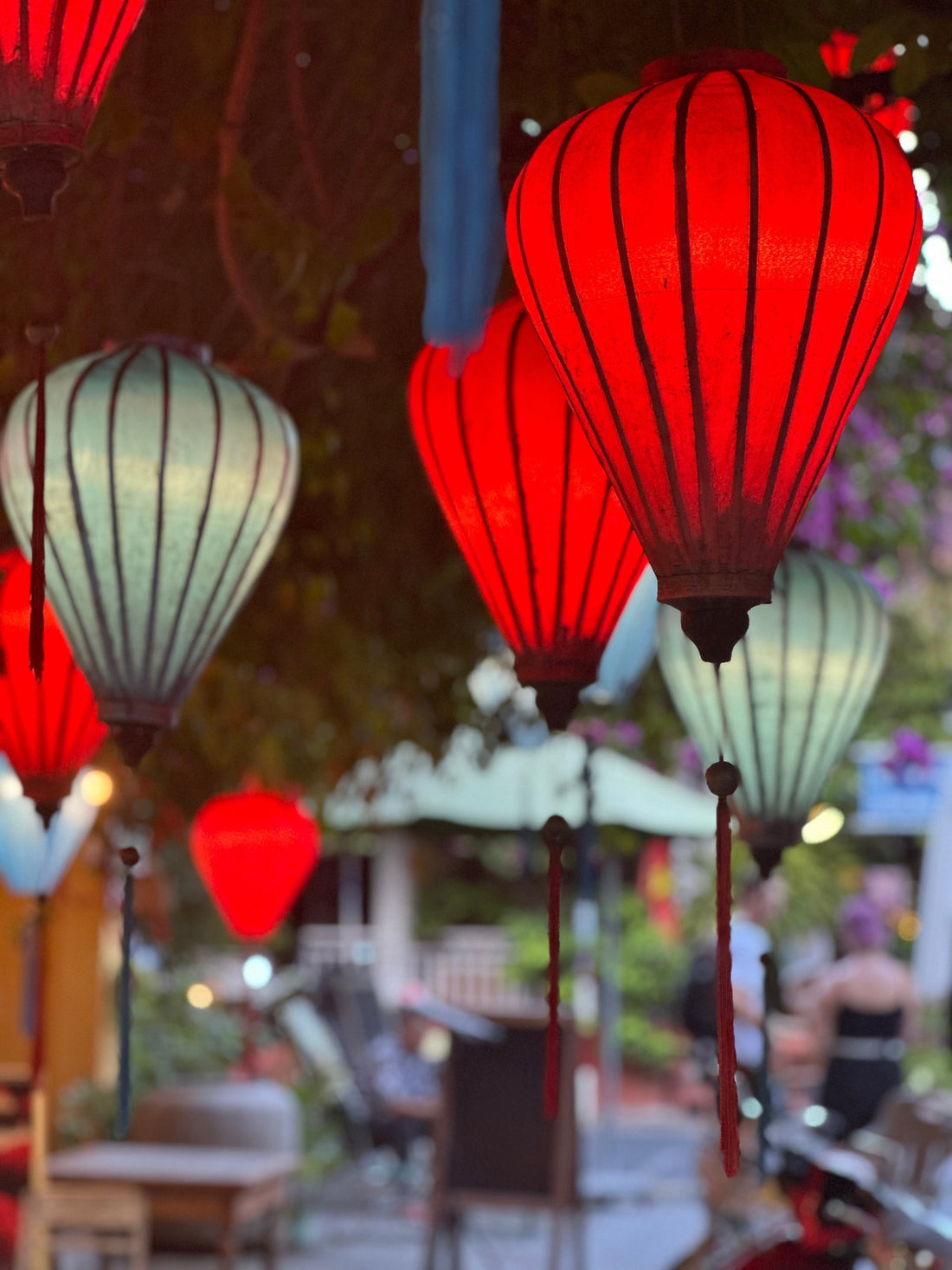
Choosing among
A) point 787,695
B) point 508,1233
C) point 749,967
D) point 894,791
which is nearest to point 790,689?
point 787,695

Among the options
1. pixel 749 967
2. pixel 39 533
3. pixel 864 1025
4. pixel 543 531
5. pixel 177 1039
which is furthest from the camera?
pixel 177 1039

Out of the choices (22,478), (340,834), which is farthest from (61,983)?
(22,478)

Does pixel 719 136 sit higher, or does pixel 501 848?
pixel 719 136

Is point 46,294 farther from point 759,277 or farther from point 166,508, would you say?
point 759,277

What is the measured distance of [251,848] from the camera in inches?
216

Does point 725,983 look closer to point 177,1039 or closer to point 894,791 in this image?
point 894,791

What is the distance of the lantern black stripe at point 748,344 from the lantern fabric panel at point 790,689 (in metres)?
1.00

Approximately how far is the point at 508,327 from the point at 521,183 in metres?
0.49

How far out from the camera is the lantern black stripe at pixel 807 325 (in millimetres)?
1319

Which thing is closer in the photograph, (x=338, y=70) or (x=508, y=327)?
(x=508, y=327)

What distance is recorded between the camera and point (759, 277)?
1299 mm

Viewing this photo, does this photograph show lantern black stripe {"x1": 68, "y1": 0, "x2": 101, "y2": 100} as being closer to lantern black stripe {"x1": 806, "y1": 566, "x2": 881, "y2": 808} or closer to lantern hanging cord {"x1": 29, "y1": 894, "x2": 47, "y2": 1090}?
lantern black stripe {"x1": 806, "y1": 566, "x2": 881, "y2": 808}

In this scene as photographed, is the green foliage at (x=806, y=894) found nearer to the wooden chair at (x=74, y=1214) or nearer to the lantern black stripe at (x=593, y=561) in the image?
the wooden chair at (x=74, y=1214)

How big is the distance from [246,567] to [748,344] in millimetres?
921
